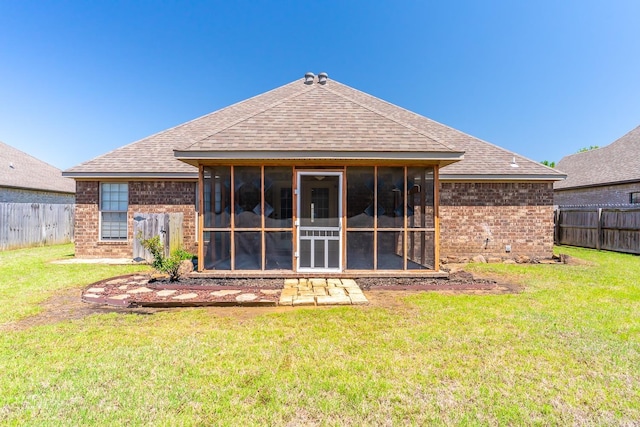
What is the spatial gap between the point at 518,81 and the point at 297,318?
20083mm

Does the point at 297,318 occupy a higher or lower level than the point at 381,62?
lower

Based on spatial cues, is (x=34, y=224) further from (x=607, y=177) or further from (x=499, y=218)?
(x=607, y=177)

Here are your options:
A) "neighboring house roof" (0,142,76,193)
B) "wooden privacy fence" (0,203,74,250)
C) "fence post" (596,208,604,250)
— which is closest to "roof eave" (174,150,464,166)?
"fence post" (596,208,604,250)

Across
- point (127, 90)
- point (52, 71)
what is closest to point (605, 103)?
point (127, 90)

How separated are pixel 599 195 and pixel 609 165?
2582mm

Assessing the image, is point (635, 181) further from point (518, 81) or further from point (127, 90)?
point (127, 90)

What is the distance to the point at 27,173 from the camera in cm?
1719

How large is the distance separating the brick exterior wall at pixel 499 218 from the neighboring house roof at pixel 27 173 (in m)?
19.3

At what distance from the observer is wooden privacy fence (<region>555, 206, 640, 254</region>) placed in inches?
468

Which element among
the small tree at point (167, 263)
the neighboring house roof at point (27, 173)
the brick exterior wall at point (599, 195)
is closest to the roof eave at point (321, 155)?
the small tree at point (167, 263)

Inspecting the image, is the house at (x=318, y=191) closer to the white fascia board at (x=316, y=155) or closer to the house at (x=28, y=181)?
the white fascia board at (x=316, y=155)

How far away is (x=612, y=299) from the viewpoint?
19.0 ft

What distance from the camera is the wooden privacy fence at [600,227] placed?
11883 mm

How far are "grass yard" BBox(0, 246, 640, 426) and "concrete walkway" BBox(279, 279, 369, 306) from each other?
1.17 ft
